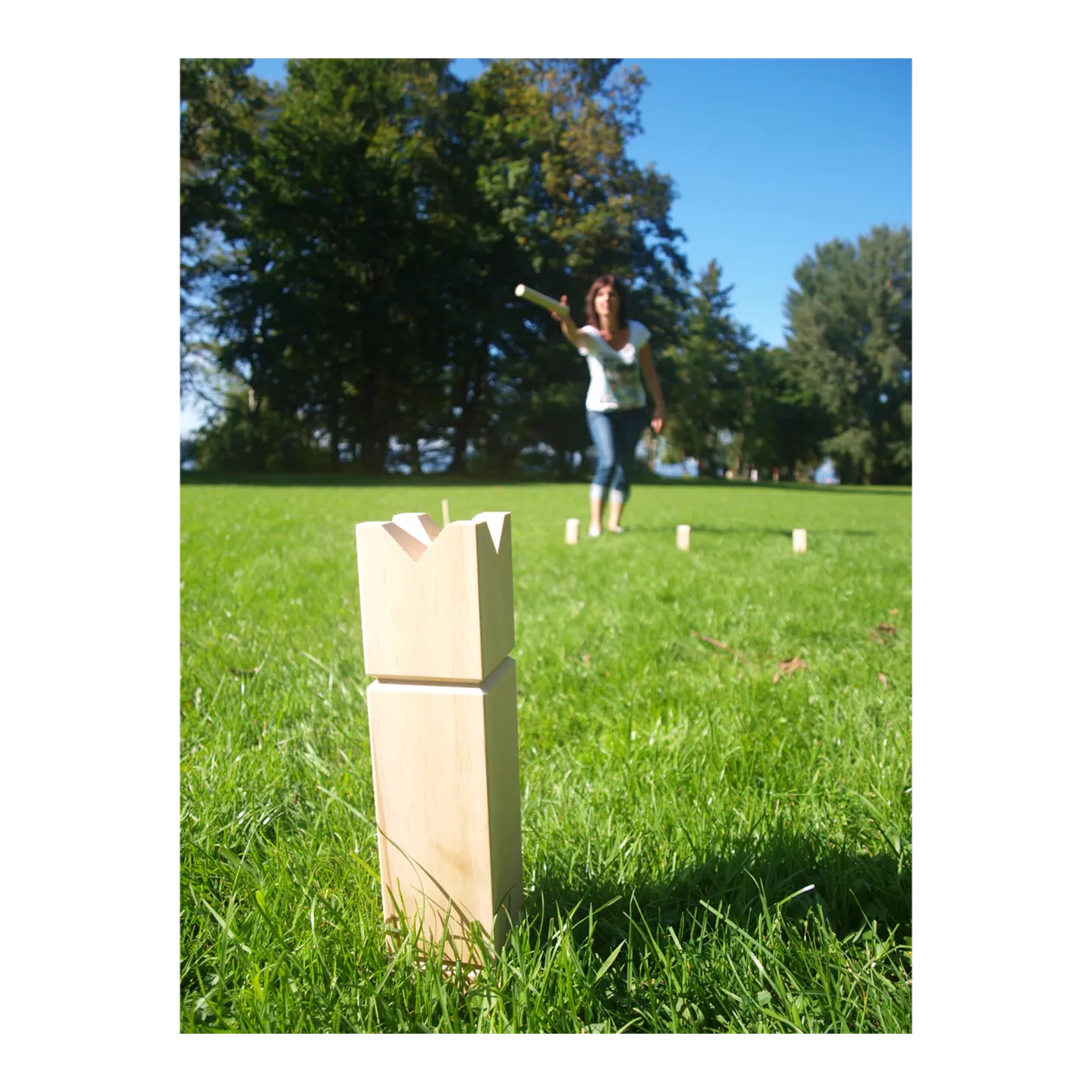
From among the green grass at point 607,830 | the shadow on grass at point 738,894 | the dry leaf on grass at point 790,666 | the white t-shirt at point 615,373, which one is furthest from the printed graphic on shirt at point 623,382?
the shadow on grass at point 738,894

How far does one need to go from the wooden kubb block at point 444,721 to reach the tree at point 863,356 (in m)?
37.5

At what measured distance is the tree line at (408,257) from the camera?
22031mm

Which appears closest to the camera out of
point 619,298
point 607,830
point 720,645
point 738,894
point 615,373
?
point 738,894

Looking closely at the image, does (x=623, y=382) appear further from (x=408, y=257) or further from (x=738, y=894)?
(x=408, y=257)

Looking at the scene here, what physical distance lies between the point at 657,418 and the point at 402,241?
68.5ft

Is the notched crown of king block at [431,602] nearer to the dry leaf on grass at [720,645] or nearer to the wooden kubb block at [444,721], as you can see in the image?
the wooden kubb block at [444,721]

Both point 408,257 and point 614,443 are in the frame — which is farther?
point 408,257

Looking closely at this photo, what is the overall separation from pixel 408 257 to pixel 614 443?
828 inches

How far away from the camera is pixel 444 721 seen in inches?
32.3

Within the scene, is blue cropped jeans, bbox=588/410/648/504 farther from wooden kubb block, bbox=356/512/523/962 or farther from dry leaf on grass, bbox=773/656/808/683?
wooden kubb block, bbox=356/512/523/962

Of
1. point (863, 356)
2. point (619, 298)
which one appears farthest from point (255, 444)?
point (863, 356)

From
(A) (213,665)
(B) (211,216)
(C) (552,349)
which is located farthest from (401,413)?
(A) (213,665)

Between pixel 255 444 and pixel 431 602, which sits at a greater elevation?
pixel 255 444

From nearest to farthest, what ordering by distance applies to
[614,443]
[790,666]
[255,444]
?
[790,666]
[614,443]
[255,444]
